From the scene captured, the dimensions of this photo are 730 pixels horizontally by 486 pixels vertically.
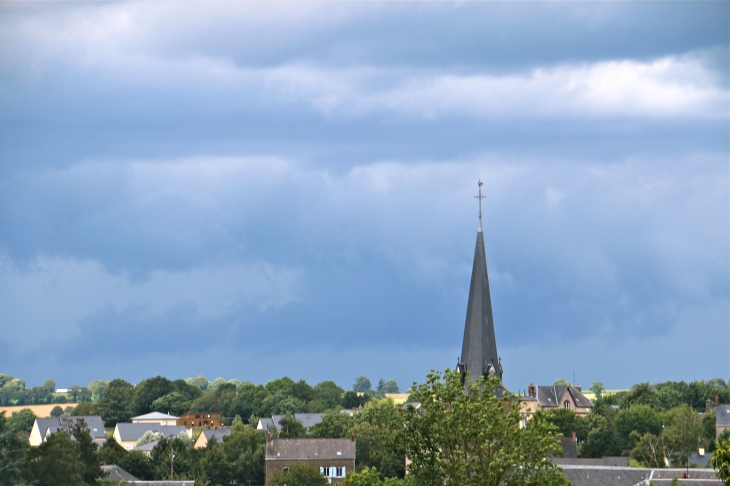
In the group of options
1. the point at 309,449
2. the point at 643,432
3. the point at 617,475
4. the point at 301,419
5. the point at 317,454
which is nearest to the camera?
the point at 617,475

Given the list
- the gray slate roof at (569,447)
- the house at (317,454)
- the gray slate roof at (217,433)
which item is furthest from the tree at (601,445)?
the gray slate roof at (217,433)

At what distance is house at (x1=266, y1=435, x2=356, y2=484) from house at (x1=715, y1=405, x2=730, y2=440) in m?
46.8

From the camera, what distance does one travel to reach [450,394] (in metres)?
43.4

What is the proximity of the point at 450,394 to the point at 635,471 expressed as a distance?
45.3 metres

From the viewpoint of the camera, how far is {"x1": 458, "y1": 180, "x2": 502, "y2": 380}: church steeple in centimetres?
8500

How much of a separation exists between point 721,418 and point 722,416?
60 cm

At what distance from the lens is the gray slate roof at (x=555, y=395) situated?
6826 inches

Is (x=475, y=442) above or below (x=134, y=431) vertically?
below

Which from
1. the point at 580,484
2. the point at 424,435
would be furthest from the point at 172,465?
the point at 424,435

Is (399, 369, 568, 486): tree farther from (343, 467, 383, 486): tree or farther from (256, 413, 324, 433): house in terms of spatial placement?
(256, 413, 324, 433): house

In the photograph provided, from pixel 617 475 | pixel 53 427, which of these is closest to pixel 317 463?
pixel 617 475

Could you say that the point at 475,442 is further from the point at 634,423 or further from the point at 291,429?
the point at 291,429

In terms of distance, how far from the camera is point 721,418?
5344 inches

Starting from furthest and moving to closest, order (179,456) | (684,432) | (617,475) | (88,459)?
(684,432) < (179,456) < (617,475) < (88,459)
